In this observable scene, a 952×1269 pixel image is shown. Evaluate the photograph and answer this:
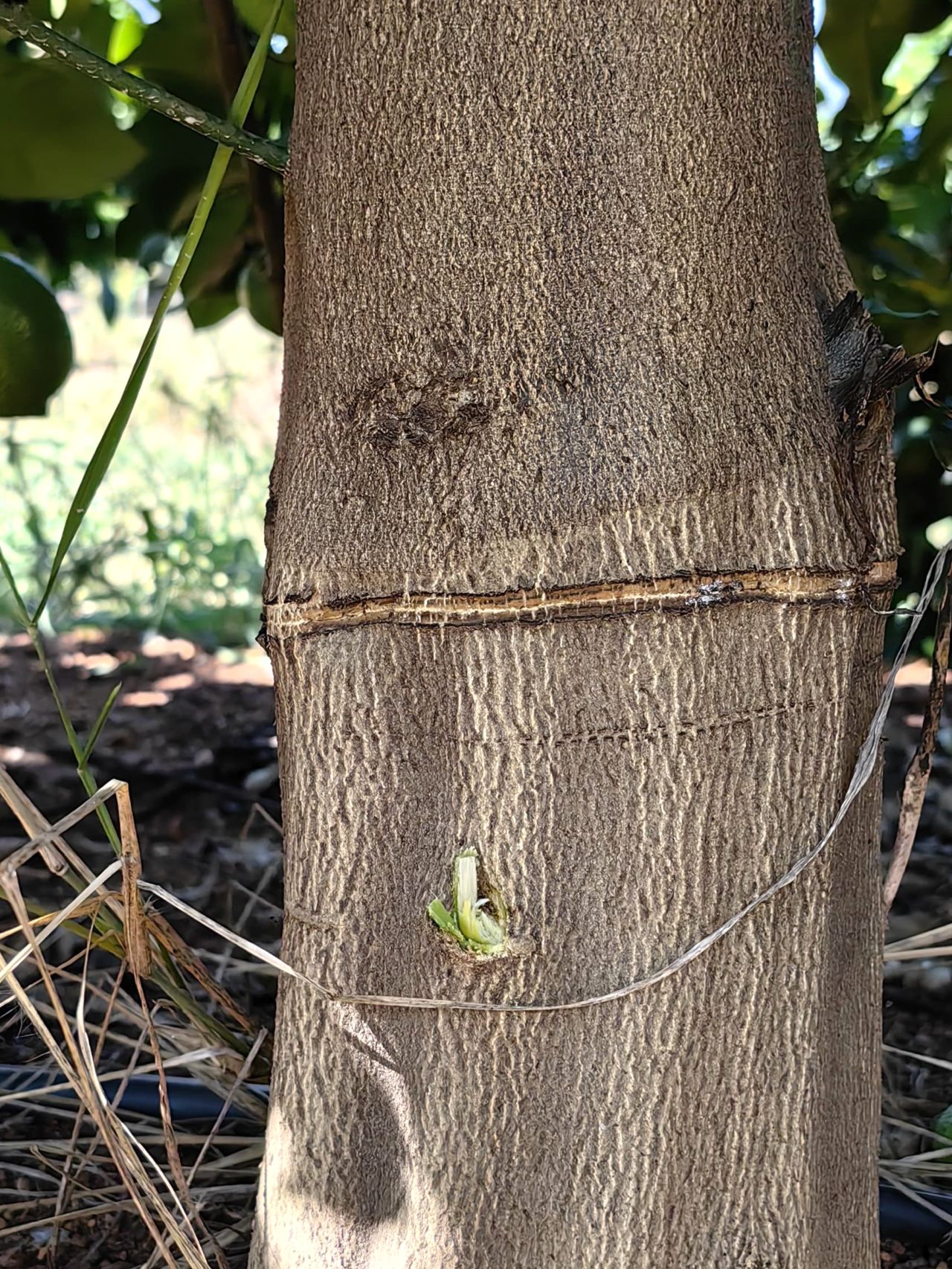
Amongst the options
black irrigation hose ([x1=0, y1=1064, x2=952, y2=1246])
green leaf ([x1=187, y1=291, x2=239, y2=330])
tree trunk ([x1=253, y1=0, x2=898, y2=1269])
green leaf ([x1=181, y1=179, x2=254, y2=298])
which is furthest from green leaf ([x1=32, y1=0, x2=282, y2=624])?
A: green leaf ([x1=187, y1=291, x2=239, y2=330])

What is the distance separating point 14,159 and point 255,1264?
0.90 metres

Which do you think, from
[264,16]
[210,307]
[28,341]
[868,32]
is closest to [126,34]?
[210,307]

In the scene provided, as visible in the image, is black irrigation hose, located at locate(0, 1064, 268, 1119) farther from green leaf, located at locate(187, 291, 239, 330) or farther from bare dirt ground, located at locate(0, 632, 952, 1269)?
green leaf, located at locate(187, 291, 239, 330)

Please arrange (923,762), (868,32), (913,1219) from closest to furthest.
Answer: (923,762) < (913,1219) < (868,32)

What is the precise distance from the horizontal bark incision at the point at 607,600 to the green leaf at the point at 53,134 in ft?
1.99

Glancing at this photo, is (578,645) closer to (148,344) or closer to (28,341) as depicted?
(148,344)

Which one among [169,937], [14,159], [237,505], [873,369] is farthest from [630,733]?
[237,505]

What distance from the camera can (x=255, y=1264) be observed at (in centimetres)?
75

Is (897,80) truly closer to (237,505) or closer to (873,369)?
(237,505)

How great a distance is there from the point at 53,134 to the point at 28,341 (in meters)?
0.22

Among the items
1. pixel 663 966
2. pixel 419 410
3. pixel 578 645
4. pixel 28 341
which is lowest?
pixel 663 966

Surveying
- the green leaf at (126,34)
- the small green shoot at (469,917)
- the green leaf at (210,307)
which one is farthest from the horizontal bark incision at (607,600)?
the green leaf at (126,34)

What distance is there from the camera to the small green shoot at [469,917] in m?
0.66

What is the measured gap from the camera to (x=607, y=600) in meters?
0.66
